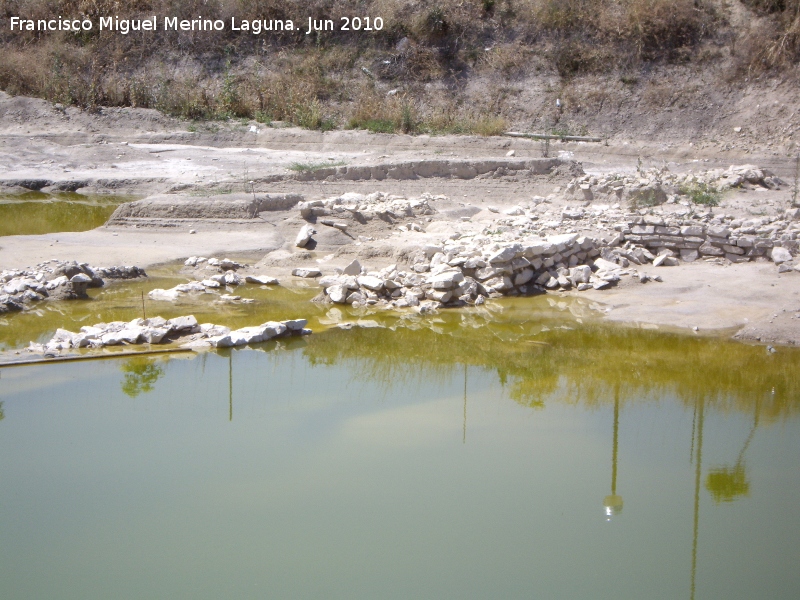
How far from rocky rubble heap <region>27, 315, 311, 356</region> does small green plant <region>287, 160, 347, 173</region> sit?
8553mm

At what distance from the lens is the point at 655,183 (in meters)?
14.8

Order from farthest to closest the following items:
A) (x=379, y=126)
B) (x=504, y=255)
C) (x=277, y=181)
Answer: (x=379, y=126)
(x=277, y=181)
(x=504, y=255)

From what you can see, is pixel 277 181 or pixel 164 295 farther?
pixel 277 181

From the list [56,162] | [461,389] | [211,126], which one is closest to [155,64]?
[211,126]

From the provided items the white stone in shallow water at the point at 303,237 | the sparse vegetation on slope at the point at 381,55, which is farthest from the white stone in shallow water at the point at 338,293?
the sparse vegetation on slope at the point at 381,55

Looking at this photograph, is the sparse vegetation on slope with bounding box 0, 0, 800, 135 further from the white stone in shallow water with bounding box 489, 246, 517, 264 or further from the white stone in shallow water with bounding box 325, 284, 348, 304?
the white stone in shallow water with bounding box 325, 284, 348, 304

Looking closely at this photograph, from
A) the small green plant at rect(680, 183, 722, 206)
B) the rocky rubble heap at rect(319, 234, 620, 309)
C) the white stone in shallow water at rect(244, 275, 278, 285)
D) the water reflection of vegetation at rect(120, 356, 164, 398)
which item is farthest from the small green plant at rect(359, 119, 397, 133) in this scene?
the water reflection of vegetation at rect(120, 356, 164, 398)

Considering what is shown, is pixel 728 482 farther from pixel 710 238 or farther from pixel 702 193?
pixel 702 193

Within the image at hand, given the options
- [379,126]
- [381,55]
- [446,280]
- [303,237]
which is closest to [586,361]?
[446,280]

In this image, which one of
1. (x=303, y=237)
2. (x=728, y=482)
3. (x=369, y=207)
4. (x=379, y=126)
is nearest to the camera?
(x=728, y=482)

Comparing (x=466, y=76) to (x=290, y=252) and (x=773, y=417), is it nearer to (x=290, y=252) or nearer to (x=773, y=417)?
(x=290, y=252)

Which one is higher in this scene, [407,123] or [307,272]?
[407,123]

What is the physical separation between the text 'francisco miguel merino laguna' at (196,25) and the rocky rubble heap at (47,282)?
18.5m

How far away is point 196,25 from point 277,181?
14249mm
